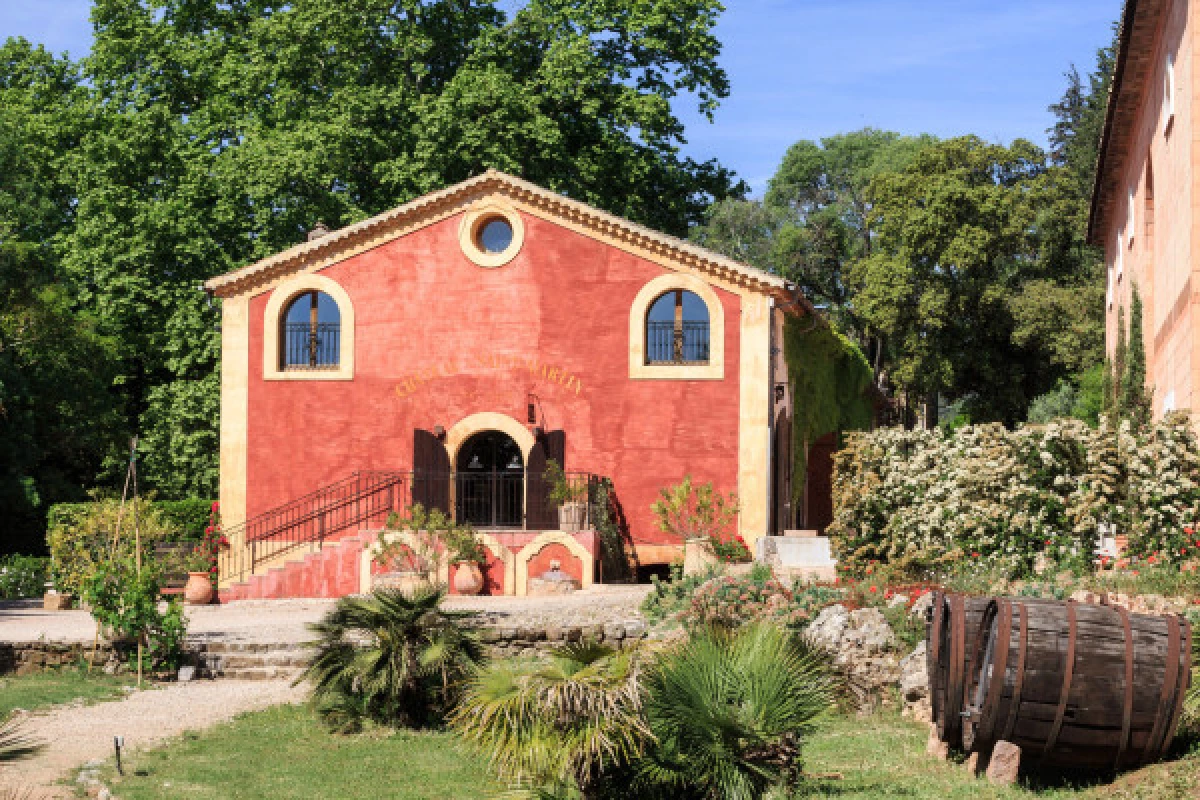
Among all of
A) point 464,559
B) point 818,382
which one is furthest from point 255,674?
point 818,382

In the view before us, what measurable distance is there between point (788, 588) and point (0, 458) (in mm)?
20851

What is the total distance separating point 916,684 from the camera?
1431 centimetres

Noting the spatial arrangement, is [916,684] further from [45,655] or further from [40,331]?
[40,331]

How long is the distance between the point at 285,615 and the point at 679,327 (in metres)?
9.57

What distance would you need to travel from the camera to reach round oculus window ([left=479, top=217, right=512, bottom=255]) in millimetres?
30047

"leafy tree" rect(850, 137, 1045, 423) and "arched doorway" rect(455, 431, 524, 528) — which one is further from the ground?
"leafy tree" rect(850, 137, 1045, 423)

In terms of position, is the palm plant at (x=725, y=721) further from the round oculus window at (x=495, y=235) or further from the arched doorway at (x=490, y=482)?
the round oculus window at (x=495, y=235)

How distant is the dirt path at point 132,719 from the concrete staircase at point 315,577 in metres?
8.53

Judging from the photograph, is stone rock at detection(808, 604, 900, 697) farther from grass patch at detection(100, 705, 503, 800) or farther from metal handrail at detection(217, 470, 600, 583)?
metal handrail at detection(217, 470, 600, 583)

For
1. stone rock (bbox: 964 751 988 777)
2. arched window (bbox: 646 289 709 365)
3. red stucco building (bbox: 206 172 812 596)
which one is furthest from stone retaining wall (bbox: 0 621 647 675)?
arched window (bbox: 646 289 709 365)

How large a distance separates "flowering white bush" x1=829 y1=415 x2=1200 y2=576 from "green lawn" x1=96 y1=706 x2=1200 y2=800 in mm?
4552

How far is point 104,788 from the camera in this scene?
1243 centimetres

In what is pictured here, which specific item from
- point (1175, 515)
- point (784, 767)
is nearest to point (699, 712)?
point (784, 767)

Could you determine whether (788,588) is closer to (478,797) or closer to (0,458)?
(478,797)
